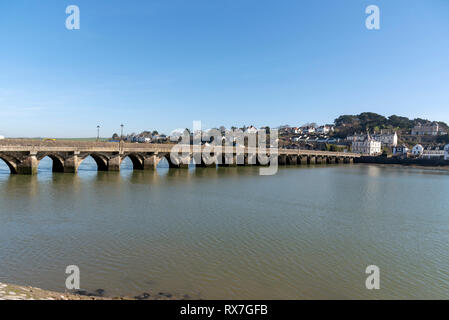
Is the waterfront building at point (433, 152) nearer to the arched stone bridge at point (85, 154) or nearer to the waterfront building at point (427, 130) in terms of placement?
the waterfront building at point (427, 130)

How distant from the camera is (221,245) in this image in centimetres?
1476

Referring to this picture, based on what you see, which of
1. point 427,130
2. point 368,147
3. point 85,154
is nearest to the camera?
point 85,154

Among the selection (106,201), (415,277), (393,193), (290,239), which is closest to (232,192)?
(106,201)

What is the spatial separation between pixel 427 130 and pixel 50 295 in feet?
739

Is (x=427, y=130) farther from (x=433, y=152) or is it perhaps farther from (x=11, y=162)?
(x=11, y=162)

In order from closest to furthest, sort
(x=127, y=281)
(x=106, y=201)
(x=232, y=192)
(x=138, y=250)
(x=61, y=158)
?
(x=127, y=281), (x=138, y=250), (x=106, y=201), (x=232, y=192), (x=61, y=158)

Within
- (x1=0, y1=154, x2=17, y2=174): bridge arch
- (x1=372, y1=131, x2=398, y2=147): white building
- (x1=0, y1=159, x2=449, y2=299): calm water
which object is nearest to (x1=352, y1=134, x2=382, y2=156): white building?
(x1=372, y1=131, x2=398, y2=147): white building

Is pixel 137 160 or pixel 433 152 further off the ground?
pixel 433 152

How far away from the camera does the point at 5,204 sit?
21672mm

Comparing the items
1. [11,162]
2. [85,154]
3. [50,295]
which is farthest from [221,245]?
[85,154]

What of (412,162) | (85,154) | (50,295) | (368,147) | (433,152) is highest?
(368,147)

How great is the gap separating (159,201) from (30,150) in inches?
750

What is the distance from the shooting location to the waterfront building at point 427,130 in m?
188
